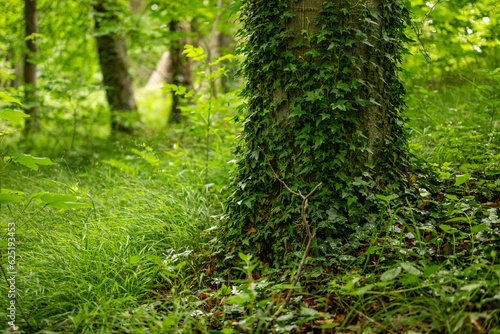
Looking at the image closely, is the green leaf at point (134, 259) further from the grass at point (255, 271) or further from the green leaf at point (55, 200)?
the green leaf at point (55, 200)

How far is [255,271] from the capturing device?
94.8 inches

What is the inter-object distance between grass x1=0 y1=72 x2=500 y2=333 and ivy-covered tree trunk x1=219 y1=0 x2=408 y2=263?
0.24m

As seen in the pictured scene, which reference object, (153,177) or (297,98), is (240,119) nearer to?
(297,98)

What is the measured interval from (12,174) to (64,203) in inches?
168

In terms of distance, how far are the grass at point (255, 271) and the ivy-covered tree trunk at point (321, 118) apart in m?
0.24

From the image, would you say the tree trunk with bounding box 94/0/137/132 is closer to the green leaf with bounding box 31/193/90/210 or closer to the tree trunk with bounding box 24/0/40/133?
the tree trunk with bounding box 24/0/40/133

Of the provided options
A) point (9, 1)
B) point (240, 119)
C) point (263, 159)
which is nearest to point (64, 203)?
point (263, 159)

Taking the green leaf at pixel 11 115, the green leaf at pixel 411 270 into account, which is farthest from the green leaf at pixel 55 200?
the green leaf at pixel 411 270

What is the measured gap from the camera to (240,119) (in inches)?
115

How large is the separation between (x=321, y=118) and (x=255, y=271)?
4.00 feet

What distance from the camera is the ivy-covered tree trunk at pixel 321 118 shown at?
2238mm

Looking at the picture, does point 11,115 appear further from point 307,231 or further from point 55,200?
point 307,231

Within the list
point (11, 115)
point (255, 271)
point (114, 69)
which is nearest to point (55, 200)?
point (11, 115)

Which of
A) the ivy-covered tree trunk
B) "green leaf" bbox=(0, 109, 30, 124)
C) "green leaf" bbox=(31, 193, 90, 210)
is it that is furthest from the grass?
"green leaf" bbox=(0, 109, 30, 124)
